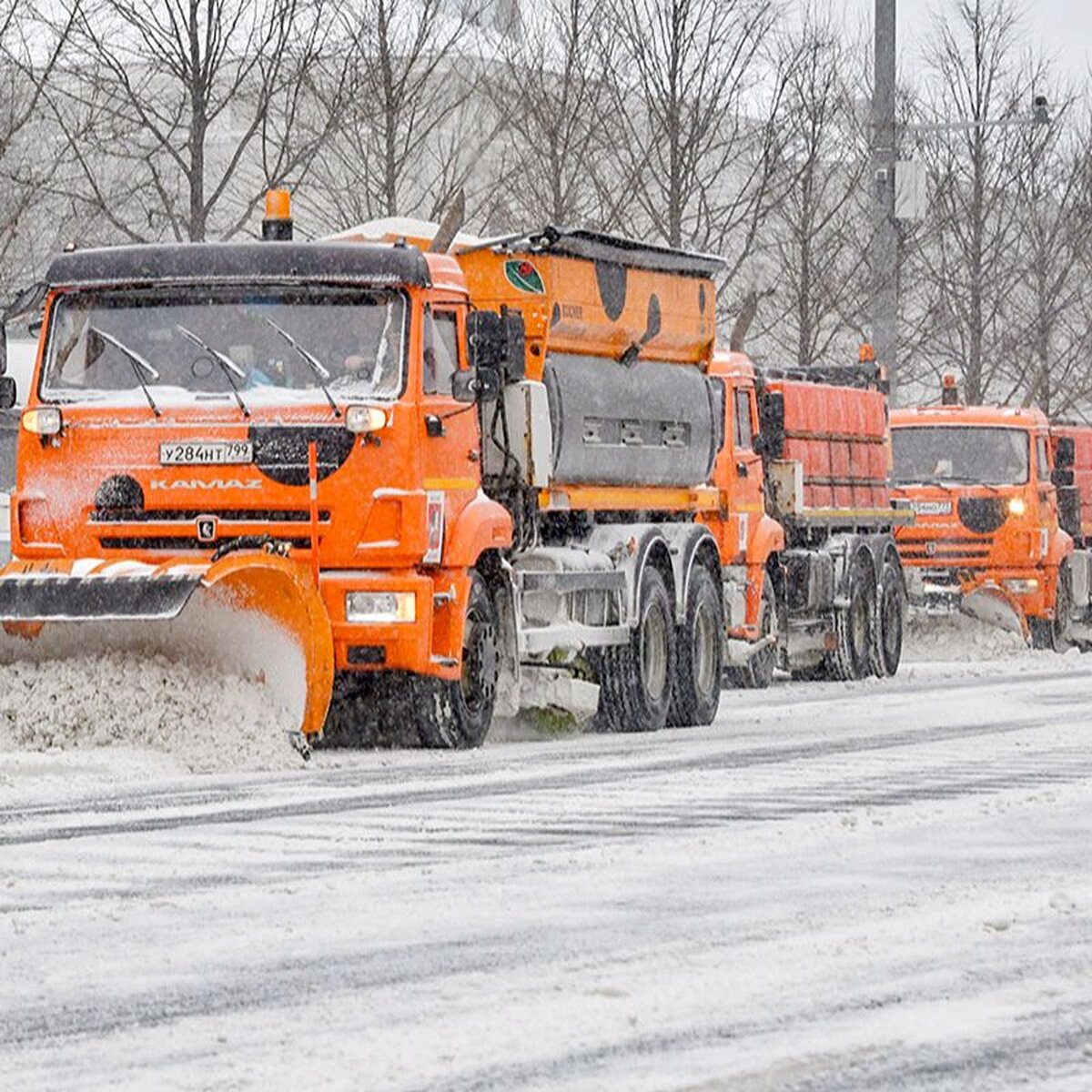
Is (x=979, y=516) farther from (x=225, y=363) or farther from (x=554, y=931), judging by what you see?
(x=554, y=931)

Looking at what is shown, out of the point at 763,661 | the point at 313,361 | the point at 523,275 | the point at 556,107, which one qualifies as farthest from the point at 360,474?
the point at 556,107

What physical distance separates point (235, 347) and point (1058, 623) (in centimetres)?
1822

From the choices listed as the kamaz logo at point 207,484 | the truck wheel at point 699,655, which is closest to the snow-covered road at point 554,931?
the kamaz logo at point 207,484

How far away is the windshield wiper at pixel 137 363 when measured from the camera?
15078mm

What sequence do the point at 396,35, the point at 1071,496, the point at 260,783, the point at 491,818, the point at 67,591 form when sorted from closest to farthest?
the point at 491,818, the point at 260,783, the point at 67,591, the point at 396,35, the point at 1071,496

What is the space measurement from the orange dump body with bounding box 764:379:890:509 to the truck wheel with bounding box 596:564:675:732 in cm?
629

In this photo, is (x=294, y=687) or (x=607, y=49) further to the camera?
(x=607, y=49)

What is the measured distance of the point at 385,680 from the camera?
15.3 meters

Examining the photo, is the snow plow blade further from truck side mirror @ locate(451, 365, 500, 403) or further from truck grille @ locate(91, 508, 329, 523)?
truck side mirror @ locate(451, 365, 500, 403)

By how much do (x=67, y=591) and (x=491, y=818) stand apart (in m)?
3.99

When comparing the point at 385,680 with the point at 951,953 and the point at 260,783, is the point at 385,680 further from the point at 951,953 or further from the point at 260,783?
the point at 951,953

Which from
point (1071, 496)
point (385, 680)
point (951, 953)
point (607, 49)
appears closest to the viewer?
point (951, 953)

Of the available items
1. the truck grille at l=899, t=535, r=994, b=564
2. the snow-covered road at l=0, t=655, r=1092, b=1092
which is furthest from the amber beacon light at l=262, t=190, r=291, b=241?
the truck grille at l=899, t=535, r=994, b=564

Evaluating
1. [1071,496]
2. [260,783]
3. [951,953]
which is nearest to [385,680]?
[260,783]
